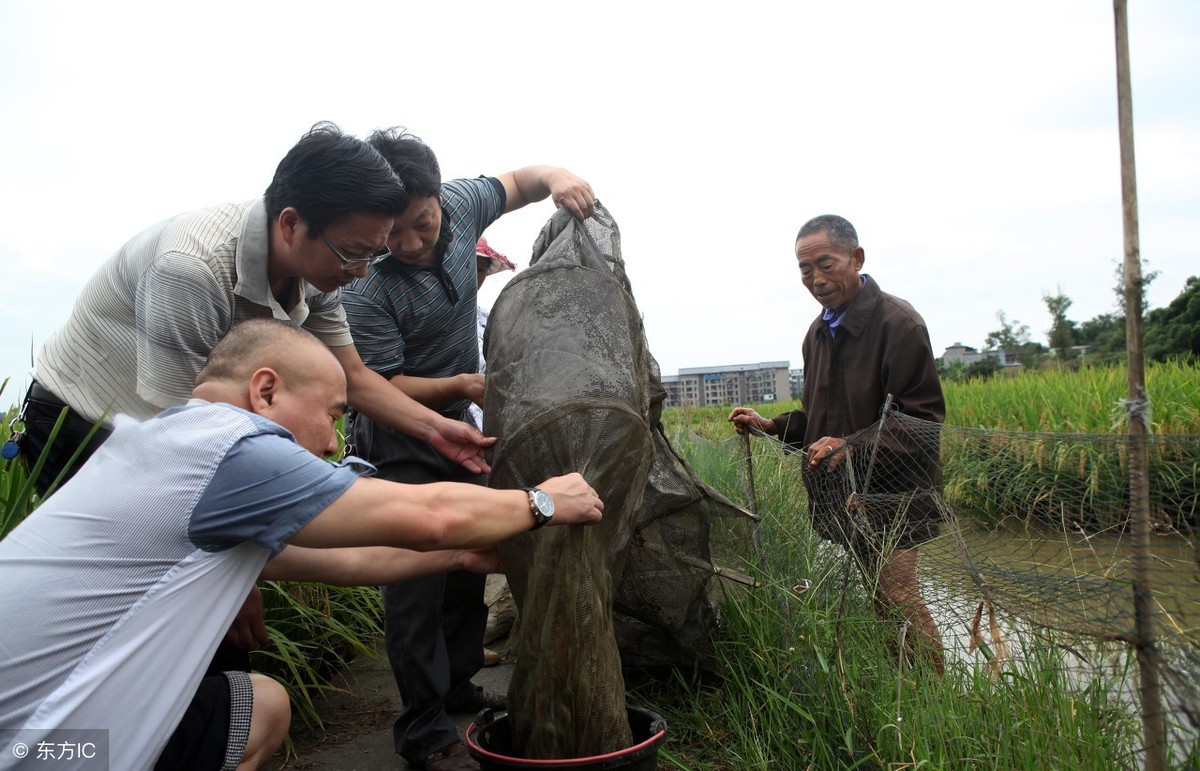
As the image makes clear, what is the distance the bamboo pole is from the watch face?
4.24 feet

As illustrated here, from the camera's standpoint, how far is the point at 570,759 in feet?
6.29

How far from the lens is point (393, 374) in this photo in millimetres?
3279

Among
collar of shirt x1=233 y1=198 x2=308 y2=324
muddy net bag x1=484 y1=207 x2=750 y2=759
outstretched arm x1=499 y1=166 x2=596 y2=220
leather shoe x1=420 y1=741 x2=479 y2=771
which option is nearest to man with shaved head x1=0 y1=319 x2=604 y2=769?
muddy net bag x1=484 y1=207 x2=750 y2=759

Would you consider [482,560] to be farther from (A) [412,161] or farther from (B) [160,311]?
(A) [412,161]

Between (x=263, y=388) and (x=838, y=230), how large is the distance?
3.00 meters

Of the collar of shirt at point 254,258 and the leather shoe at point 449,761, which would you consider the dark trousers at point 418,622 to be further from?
the collar of shirt at point 254,258

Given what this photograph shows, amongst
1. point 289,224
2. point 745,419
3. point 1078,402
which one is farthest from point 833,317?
point 1078,402

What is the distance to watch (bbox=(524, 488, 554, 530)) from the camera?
202 centimetres

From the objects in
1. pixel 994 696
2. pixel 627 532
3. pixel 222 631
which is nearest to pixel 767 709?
pixel 994 696

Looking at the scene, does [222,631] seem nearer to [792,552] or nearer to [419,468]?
[419,468]

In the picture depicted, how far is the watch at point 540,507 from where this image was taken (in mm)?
2020

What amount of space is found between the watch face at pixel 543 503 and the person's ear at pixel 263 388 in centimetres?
69

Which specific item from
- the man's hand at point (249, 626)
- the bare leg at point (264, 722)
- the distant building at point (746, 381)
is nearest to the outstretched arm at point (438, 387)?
the man's hand at point (249, 626)

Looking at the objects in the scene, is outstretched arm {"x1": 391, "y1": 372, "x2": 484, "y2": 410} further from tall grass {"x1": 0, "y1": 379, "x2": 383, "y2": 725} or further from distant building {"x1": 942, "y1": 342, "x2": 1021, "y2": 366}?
distant building {"x1": 942, "y1": 342, "x2": 1021, "y2": 366}
